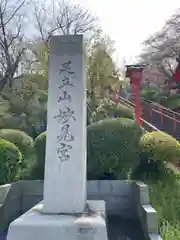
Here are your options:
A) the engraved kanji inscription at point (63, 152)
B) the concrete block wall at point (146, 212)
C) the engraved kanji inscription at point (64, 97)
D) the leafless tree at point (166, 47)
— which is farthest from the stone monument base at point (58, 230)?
the leafless tree at point (166, 47)

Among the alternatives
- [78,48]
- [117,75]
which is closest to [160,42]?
[117,75]

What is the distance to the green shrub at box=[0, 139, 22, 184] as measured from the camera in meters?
6.46

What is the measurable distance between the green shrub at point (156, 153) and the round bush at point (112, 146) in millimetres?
308

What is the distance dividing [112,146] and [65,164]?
2599mm

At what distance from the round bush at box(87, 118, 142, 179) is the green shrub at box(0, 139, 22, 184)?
1500mm

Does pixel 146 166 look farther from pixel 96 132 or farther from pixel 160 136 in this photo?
pixel 96 132

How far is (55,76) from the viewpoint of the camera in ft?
14.0

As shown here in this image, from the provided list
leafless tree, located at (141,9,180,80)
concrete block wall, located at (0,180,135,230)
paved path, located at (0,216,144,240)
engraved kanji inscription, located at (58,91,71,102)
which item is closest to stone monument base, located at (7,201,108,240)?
engraved kanji inscription, located at (58,91,71,102)

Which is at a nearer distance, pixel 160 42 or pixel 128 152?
pixel 128 152

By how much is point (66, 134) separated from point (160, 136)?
3421 millimetres

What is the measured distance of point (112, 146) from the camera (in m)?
6.51

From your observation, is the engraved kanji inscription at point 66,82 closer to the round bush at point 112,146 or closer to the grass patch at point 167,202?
the grass patch at point 167,202

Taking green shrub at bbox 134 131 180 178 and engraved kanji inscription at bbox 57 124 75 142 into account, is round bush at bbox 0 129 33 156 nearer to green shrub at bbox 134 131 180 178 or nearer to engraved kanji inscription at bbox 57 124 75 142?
green shrub at bbox 134 131 180 178

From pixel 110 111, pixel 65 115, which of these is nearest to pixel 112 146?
pixel 65 115
